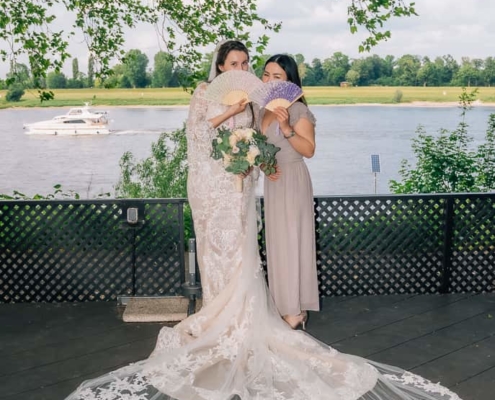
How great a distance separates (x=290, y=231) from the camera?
3.98 m

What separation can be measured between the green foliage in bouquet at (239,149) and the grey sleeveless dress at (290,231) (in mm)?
366

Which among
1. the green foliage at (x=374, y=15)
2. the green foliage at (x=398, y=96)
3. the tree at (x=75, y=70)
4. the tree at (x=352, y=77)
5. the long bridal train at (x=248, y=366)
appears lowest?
the long bridal train at (x=248, y=366)

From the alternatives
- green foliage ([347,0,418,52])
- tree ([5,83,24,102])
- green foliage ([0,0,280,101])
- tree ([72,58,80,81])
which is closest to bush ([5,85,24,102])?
tree ([5,83,24,102])

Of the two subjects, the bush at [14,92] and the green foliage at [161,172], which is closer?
the bush at [14,92]

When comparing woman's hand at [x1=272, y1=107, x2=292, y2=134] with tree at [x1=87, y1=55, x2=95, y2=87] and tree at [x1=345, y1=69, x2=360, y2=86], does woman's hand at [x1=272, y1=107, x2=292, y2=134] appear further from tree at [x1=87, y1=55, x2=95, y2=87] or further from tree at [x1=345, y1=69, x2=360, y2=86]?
tree at [x1=345, y1=69, x2=360, y2=86]

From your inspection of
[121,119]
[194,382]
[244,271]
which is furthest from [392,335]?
[121,119]

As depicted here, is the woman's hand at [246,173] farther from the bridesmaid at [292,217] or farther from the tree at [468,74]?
the tree at [468,74]

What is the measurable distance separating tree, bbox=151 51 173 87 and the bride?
2.87m

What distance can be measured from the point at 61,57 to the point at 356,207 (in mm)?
2930

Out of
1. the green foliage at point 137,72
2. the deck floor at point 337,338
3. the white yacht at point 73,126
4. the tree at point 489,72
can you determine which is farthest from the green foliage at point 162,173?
the white yacht at point 73,126

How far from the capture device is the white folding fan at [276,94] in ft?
11.6

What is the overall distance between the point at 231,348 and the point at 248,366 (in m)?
0.15

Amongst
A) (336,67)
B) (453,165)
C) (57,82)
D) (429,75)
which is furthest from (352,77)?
(57,82)

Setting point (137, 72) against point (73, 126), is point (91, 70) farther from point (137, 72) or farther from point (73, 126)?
point (73, 126)
